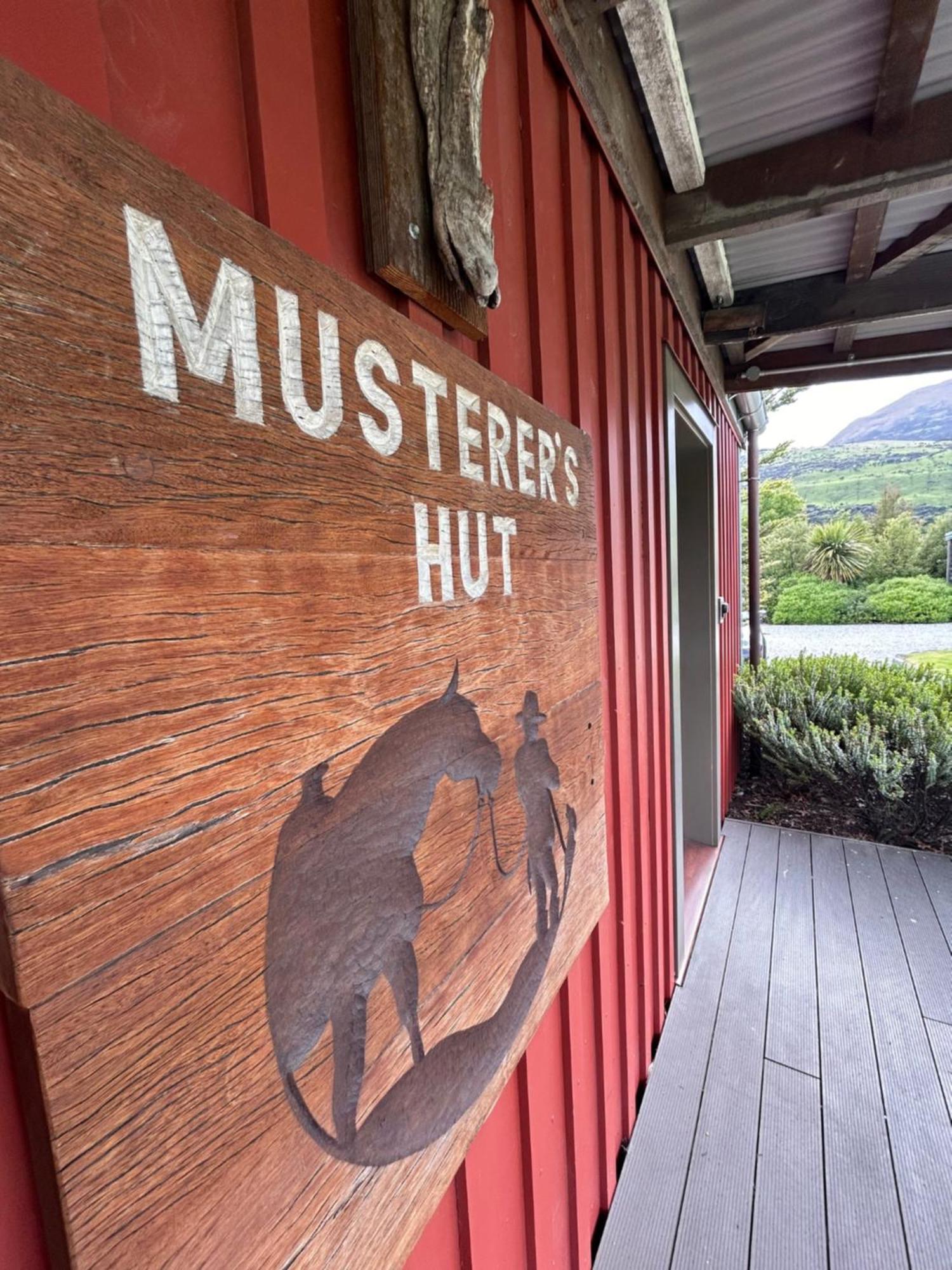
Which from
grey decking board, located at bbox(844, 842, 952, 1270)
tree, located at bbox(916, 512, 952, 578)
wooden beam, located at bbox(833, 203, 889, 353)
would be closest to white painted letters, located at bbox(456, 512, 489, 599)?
grey decking board, located at bbox(844, 842, 952, 1270)

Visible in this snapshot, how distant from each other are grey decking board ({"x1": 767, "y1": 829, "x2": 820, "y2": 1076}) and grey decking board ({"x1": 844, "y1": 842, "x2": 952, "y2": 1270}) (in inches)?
7.1

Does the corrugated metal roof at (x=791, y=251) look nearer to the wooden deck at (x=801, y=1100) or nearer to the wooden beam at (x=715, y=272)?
the wooden beam at (x=715, y=272)

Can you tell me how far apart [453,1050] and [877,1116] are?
1716 millimetres

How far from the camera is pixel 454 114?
70 centimetres

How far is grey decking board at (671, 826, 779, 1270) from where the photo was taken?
4.47 feet

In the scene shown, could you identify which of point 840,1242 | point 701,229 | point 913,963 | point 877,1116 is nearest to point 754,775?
point 913,963

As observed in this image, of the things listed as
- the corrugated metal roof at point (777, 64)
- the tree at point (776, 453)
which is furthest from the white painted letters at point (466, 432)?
the tree at point (776, 453)

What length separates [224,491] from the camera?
0.41 meters

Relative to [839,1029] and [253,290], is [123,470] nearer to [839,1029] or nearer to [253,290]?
[253,290]

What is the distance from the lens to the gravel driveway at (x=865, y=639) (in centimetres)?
1344

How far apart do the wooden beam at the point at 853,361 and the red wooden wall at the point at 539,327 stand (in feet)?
4.93

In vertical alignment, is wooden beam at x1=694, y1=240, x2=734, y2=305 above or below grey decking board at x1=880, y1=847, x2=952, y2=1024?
above

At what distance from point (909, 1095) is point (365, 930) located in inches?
81.0

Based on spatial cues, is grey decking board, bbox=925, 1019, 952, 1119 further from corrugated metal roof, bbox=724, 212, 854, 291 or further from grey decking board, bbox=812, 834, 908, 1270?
corrugated metal roof, bbox=724, 212, 854, 291
